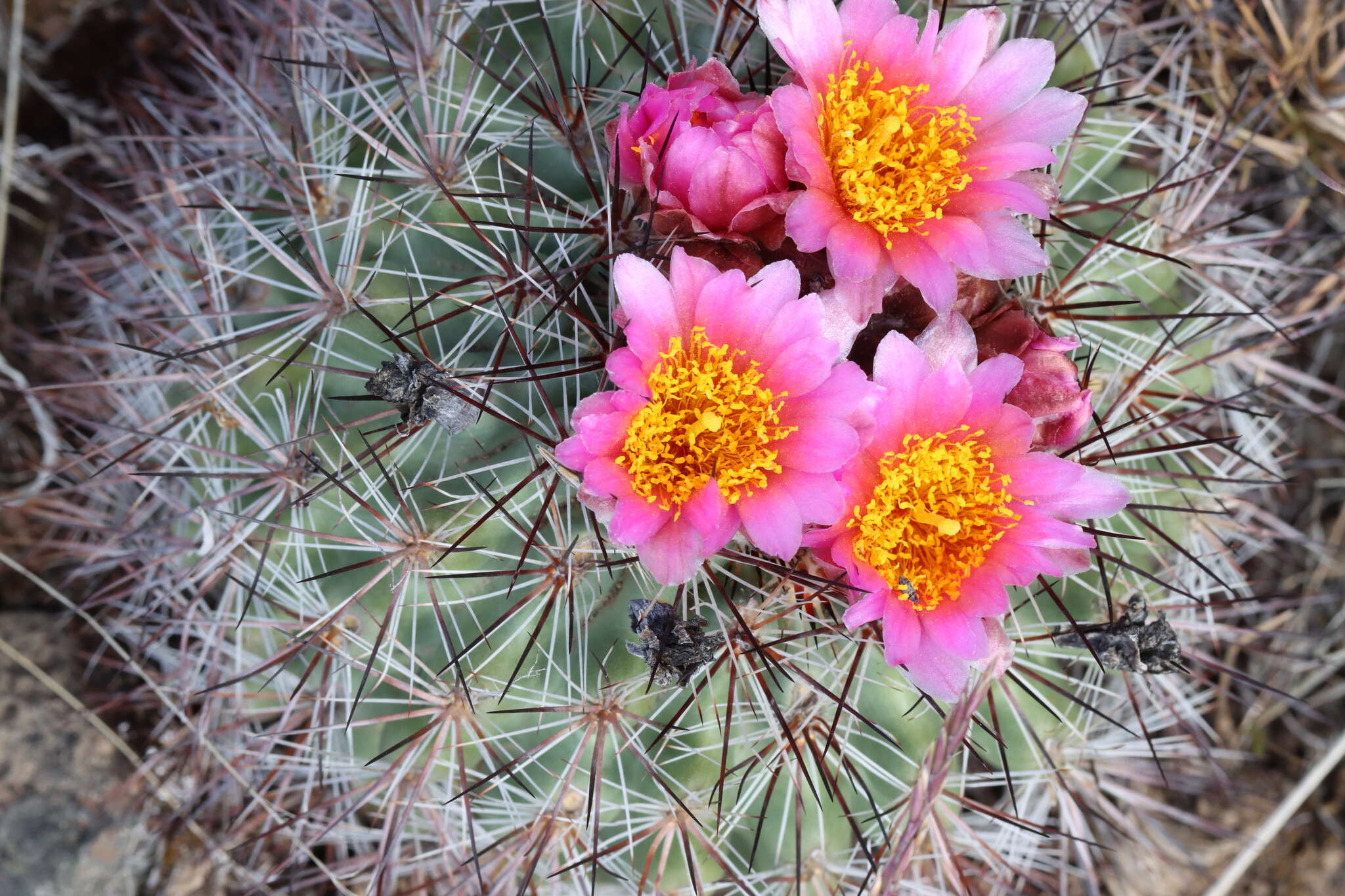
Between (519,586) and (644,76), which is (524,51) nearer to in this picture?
(644,76)

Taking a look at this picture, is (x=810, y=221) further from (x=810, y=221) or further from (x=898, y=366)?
(x=898, y=366)

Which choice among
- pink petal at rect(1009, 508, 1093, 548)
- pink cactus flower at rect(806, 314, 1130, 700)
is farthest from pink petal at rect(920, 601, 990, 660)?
pink petal at rect(1009, 508, 1093, 548)

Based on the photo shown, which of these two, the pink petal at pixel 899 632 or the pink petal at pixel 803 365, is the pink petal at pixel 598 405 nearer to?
the pink petal at pixel 803 365

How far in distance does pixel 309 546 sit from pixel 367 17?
3.02 ft

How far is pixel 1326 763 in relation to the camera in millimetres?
2436

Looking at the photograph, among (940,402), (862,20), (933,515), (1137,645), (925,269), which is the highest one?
(862,20)

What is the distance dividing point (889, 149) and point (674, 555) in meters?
0.57

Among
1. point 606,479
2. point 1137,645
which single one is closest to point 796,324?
point 606,479

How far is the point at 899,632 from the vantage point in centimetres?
118

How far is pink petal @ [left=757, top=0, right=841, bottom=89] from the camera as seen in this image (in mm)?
1211

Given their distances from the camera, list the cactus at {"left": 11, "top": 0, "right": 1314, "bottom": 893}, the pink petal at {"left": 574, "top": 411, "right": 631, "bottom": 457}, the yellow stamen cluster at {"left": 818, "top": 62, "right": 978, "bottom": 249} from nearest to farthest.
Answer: the pink petal at {"left": 574, "top": 411, "right": 631, "bottom": 457}
the yellow stamen cluster at {"left": 818, "top": 62, "right": 978, "bottom": 249}
the cactus at {"left": 11, "top": 0, "right": 1314, "bottom": 893}

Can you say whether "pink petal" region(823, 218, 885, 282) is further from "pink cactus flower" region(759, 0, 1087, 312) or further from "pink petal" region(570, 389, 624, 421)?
"pink petal" region(570, 389, 624, 421)

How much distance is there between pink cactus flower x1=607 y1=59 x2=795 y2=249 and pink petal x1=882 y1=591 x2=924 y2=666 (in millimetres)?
458

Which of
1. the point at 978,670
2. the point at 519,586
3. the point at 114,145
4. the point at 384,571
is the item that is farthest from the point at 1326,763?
the point at 114,145
